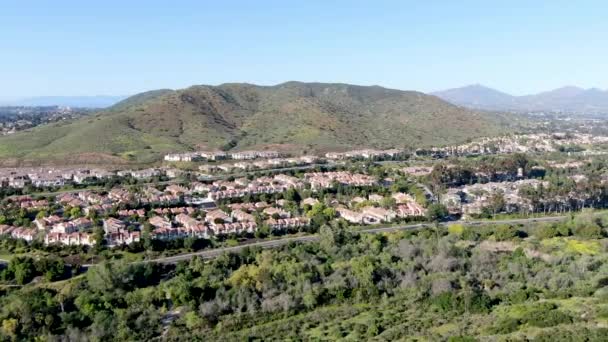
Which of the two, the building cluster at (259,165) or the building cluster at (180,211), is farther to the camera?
the building cluster at (259,165)

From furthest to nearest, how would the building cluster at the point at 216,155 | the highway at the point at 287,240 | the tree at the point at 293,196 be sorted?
the building cluster at the point at 216,155 → the tree at the point at 293,196 → the highway at the point at 287,240

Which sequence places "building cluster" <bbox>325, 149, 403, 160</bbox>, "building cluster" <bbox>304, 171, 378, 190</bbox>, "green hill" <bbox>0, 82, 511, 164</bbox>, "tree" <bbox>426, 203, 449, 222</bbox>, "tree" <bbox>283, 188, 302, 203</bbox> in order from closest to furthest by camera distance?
"tree" <bbox>426, 203, 449, 222</bbox>
"tree" <bbox>283, 188, 302, 203</bbox>
"building cluster" <bbox>304, 171, 378, 190</bbox>
"building cluster" <bbox>325, 149, 403, 160</bbox>
"green hill" <bbox>0, 82, 511, 164</bbox>

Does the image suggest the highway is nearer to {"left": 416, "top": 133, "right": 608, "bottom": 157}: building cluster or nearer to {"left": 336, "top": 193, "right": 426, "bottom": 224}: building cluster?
{"left": 336, "top": 193, "right": 426, "bottom": 224}: building cluster

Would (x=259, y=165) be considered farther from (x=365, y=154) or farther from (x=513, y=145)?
(x=513, y=145)

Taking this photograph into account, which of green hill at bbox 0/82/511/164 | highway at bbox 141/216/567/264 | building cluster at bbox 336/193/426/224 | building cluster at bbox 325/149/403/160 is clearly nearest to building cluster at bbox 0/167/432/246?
building cluster at bbox 336/193/426/224

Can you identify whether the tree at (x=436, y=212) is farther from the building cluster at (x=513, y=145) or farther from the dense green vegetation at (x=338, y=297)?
the building cluster at (x=513, y=145)

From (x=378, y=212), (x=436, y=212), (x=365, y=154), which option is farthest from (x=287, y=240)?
(x=365, y=154)

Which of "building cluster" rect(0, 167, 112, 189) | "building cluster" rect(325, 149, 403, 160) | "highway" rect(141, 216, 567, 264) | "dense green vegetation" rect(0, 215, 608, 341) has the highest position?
"building cluster" rect(325, 149, 403, 160)

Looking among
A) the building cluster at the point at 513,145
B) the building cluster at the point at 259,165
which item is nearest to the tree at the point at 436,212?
the building cluster at the point at 259,165
